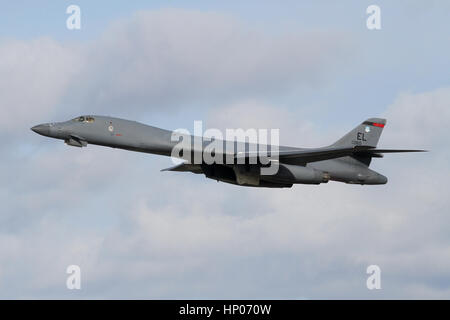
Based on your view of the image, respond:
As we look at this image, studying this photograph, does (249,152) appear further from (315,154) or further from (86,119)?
(86,119)

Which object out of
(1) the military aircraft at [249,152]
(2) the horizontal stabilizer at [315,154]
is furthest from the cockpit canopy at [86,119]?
(2) the horizontal stabilizer at [315,154]

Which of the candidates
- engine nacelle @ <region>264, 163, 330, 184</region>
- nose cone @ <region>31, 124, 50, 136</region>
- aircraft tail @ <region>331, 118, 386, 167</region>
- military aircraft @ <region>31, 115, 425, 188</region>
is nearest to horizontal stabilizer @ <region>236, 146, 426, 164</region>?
military aircraft @ <region>31, 115, 425, 188</region>

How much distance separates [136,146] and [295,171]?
31.7ft

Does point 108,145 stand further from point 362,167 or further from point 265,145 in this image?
point 362,167

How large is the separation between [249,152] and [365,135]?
9018mm

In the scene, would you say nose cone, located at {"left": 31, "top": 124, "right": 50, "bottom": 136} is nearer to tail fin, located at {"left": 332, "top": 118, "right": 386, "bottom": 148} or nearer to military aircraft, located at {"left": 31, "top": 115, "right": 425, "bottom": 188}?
military aircraft, located at {"left": 31, "top": 115, "right": 425, "bottom": 188}

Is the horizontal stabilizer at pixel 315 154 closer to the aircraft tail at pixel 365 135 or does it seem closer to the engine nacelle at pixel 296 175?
the engine nacelle at pixel 296 175

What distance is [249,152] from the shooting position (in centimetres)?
5388

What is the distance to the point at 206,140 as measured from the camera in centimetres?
5366

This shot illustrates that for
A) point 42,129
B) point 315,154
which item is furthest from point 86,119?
point 315,154

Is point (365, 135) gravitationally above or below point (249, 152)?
above

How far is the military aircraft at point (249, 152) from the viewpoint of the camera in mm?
52750

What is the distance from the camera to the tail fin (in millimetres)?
58656
